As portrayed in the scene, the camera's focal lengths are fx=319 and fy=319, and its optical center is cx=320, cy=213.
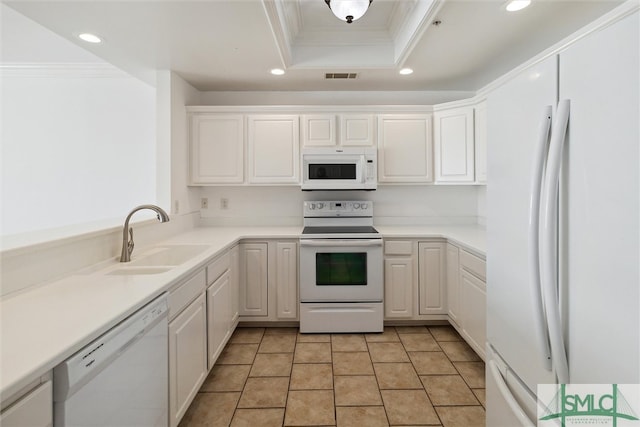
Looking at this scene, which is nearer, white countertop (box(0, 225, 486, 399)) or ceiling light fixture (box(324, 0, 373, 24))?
white countertop (box(0, 225, 486, 399))

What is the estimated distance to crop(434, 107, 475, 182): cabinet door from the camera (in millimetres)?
2967

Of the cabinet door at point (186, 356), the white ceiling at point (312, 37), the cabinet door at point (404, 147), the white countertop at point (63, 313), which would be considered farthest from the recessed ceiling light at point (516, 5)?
the cabinet door at point (186, 356)

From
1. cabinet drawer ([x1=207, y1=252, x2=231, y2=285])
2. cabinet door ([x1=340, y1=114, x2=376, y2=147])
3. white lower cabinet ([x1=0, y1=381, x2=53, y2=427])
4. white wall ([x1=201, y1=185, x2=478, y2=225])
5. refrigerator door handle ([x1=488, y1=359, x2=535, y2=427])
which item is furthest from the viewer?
white wall ([x1=201, y1=185, x2=478, y2=225])

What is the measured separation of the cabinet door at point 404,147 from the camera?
3.22m

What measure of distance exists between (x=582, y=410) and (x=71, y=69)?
15.0 ft

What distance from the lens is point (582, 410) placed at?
0.86 m

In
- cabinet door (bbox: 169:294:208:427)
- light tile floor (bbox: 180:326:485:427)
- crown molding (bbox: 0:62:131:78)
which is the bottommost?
light tile floor (bbox: 180:326:485:427)

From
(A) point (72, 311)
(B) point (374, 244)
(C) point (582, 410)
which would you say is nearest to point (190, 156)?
(B) point (374, 244)

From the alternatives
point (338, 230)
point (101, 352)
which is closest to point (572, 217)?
point (101, 352)

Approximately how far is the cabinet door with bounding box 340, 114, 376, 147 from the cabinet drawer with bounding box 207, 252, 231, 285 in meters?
1.60

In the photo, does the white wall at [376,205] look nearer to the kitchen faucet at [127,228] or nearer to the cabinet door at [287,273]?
the cabinet door at [287,273]

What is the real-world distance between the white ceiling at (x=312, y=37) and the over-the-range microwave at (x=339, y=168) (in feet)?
2.36

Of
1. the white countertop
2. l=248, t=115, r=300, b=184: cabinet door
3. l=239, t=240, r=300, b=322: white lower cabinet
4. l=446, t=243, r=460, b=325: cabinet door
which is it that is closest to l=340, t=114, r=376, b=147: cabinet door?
l=248, t=115, r=300, b=184: cabinet door

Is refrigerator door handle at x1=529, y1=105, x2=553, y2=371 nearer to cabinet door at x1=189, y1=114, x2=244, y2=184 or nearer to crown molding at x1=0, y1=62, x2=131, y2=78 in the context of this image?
cabinet door at x1=189, y1=114, x2=244, y2=184
